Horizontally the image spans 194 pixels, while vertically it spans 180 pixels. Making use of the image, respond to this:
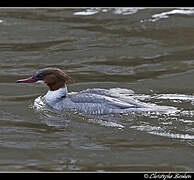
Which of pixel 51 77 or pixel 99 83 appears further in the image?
pixel 99 83

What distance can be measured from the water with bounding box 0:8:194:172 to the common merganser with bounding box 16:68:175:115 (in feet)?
0.57

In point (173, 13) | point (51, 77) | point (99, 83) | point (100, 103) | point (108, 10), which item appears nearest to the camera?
point (100, 103)

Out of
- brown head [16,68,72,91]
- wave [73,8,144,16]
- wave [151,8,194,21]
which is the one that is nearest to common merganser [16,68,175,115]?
brown head [16,68,72,91]

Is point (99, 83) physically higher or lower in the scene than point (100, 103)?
lower

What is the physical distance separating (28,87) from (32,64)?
5.59ft

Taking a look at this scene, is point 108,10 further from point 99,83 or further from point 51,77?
point 51,77

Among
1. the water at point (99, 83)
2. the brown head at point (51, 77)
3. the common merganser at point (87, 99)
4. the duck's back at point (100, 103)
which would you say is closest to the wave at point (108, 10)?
the water at point (99, 83)

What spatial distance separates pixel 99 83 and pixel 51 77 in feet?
5.04

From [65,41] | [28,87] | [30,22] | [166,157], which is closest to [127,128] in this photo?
[166,157]

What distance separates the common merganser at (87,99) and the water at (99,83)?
175 mm

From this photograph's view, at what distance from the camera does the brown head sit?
35.6ft

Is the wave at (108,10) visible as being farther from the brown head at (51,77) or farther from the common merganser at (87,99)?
the brown head at (51,77)

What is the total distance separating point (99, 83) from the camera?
1215 cm

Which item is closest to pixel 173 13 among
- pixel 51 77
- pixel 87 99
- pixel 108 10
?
pixel 108 10
